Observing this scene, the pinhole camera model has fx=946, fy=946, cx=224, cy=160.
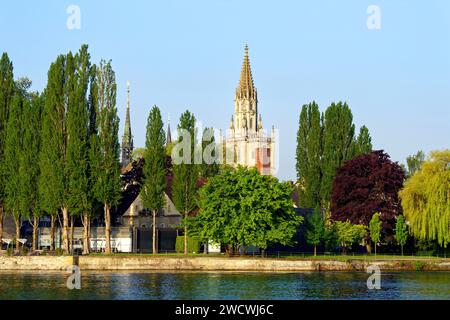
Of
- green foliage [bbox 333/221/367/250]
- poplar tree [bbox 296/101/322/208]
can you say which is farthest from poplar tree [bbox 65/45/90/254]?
poplar tree [bbox 296/101/322/208]

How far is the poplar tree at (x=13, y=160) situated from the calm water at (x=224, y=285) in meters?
12.5

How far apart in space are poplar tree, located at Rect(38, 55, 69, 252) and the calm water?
32.1 ft

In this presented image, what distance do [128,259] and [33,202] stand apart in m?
13.4

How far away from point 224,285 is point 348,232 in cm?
3190

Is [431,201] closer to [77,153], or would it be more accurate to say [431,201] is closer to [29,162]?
[77,153]

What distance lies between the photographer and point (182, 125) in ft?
306

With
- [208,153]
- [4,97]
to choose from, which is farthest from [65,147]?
[208,153]

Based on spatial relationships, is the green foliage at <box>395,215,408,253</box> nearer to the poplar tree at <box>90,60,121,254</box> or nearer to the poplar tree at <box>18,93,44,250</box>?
Result: the poplar tree at <box>90,60,121,254</box>

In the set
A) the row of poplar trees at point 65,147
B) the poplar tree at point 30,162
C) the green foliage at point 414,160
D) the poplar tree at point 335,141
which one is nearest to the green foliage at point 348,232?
the poplar tree at point 335,141

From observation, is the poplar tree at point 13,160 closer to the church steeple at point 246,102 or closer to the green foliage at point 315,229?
the green foliage at point 315,229

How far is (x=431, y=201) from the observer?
86062 millimetres
